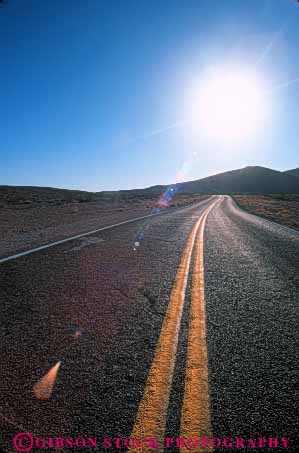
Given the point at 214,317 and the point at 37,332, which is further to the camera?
the point at 214,317

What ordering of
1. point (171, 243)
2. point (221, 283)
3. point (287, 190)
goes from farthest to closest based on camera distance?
point (287, 190) < point (171, 243) < point (221, 283)

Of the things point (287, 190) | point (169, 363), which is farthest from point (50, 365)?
point (287, 190)

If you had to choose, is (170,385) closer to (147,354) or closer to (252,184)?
(147,354)

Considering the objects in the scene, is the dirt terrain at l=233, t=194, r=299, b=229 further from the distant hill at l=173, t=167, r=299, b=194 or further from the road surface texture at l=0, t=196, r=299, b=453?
the distant hill at l=173, t=167, r=299, b=194

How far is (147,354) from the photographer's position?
2426mm

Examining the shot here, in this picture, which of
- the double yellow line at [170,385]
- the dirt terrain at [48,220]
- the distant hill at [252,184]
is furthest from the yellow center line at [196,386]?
the distant hill at [252,184]

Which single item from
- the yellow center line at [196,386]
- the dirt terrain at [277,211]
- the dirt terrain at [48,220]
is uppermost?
the dirt terrain at [48,220]

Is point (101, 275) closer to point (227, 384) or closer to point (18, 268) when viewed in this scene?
point (18, 268)

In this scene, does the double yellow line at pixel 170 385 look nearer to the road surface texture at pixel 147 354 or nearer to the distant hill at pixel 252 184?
the road surface texture at pixel 147 354

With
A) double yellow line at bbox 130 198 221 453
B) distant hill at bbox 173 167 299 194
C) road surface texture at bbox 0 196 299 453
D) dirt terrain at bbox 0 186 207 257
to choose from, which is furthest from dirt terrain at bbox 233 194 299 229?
distant hill at bbox 173 167 299 194

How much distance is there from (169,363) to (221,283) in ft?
8.71

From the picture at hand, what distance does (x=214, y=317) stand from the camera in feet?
10.8

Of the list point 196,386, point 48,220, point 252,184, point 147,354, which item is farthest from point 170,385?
point 252,184

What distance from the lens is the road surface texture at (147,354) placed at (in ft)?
5.43
